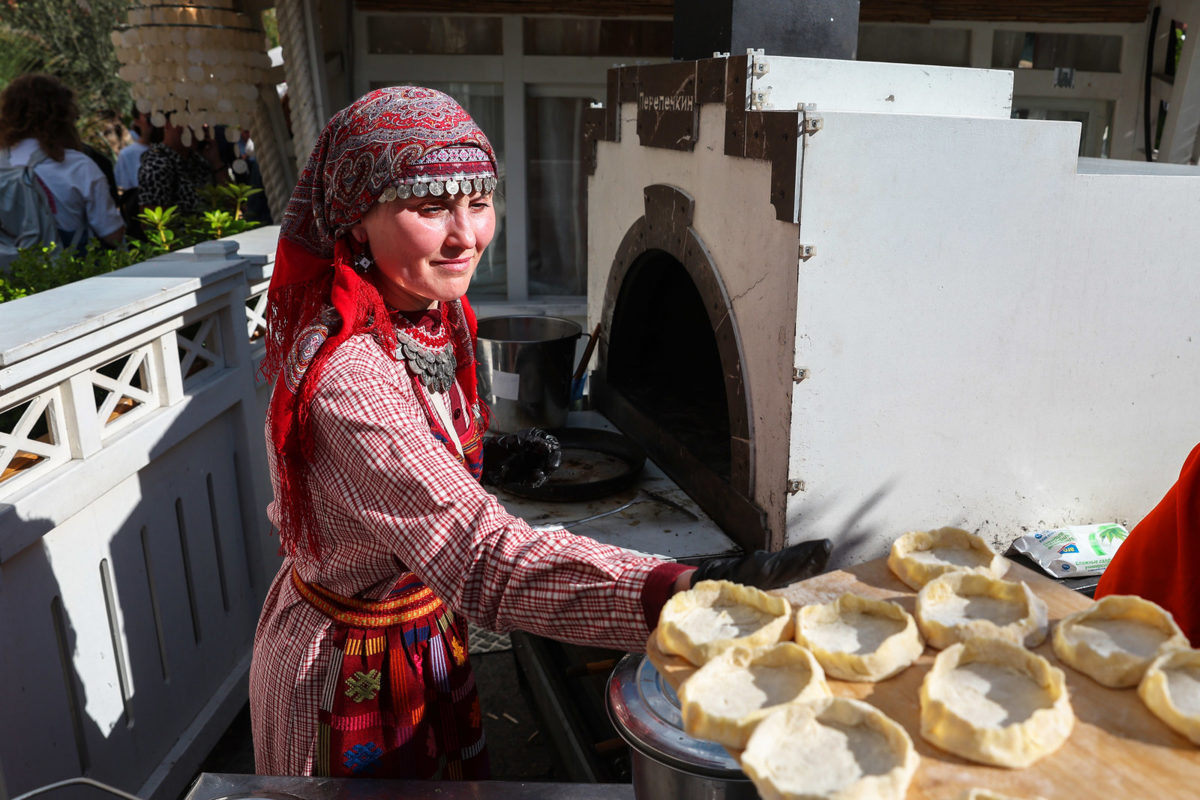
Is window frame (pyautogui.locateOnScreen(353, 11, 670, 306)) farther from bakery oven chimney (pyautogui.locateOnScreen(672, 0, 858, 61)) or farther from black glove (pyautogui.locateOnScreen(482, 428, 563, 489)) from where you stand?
black glove (pyautogui.locateOnScreen(482, 428, 563, 489))

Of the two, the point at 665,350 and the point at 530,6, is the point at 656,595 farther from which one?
the point at 530,6

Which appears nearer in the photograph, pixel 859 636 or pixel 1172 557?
pixel 859 636

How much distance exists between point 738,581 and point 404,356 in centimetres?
77

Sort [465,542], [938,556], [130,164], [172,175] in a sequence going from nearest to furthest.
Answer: [465,542]
[938,556]
[172,175]
[130,164]

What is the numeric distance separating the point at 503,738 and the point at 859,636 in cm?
227

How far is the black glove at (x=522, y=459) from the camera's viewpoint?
247 cm

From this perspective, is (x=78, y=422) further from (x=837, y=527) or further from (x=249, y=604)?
(x=837, y=527)

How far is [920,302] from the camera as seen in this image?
227 cm

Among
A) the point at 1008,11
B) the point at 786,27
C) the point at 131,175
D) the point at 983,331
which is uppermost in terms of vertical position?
the point at 1008,11

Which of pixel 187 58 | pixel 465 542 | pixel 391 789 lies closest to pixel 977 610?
pixel 465 542

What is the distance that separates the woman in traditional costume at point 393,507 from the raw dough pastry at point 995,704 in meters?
0.23

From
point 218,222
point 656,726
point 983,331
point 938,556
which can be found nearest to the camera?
point 656,726

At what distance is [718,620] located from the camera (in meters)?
1.26

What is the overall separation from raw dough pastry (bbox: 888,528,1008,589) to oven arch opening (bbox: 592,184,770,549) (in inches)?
35.6
